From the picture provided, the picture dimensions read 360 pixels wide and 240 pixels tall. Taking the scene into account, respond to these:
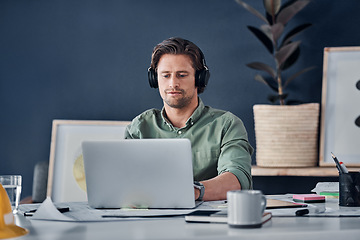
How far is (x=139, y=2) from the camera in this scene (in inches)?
134

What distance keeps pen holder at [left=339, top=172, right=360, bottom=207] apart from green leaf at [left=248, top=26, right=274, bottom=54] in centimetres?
168

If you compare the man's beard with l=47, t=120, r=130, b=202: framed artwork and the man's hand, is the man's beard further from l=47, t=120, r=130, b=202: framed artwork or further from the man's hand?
l=47, t=120, r=130, b=202: framed artwork

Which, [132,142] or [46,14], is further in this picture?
[46,14]

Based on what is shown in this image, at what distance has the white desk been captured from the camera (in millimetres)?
1052

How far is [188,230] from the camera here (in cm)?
110

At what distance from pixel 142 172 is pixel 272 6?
1.95m

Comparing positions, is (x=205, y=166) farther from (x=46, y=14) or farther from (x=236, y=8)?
(x=46, y=14)

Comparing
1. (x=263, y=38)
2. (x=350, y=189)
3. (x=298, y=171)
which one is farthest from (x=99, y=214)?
(x=263, y=38)

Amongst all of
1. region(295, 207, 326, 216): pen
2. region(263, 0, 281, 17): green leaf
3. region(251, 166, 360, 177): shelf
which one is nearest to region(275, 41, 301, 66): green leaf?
region(263, 0, 281, 17): green leaf

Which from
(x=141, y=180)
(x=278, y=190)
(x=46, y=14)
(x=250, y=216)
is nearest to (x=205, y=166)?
(x=141, y=180)

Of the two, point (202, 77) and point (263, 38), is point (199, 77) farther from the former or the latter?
point (263, 38)

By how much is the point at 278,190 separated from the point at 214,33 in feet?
3.74

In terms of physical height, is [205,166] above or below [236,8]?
below

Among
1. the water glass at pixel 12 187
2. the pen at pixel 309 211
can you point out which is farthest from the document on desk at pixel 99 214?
the pen at pixel 309 211
